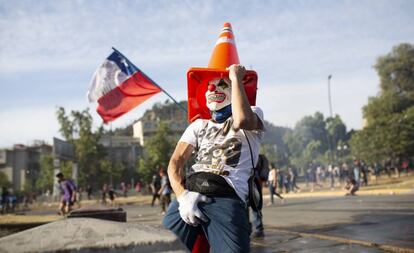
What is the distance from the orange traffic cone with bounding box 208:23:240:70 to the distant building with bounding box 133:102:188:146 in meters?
79.3

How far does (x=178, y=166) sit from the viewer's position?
8.54 feet

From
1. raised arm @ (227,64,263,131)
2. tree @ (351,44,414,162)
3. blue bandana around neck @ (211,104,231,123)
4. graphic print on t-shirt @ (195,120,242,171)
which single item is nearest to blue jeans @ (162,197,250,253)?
graphic print on t-shirt @ (195,120,242,171)

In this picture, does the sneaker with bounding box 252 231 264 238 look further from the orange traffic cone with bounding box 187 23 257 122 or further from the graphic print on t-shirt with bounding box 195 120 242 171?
the graphic print on t-shirt with bounding box 195 120 242 171

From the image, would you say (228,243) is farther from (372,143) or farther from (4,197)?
(372,143)

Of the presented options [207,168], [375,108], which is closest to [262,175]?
[207,168]

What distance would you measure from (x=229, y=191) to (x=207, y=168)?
0.69 feet

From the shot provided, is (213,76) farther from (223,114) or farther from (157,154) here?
(157,154)

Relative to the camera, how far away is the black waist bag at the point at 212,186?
2.37 metres

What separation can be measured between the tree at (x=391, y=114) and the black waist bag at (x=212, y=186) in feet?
122

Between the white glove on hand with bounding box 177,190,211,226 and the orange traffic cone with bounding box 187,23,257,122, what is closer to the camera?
the white glove on hand with bounding box 177,190,211,226

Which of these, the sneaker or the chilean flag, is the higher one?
the chilean flag

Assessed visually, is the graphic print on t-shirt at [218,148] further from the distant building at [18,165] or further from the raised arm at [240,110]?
the distant building at [18,165]

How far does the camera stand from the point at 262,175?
650 cm

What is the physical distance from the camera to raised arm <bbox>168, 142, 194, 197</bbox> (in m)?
2.49
